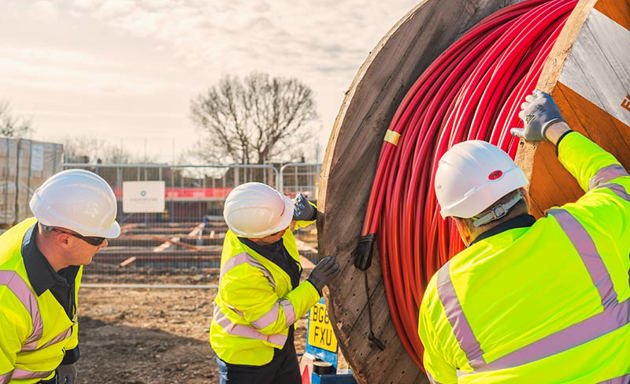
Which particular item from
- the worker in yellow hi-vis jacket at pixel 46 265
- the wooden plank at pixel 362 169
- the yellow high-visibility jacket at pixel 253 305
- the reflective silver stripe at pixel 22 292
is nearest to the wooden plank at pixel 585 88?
the wooden plank at pixel 362 169

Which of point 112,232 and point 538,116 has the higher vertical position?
point 538,116

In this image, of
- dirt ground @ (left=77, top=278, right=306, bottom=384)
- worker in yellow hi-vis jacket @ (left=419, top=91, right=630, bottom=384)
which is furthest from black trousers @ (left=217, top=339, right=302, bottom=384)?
dirt ground @ (left=77, top=278, right=306, bottom=384)

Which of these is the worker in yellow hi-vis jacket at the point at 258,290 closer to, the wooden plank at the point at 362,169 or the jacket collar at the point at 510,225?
the wooden plank at the point at 362,169

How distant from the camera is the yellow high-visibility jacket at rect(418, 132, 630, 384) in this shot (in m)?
1.83

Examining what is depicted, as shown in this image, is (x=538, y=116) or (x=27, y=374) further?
(x=27, y=374)

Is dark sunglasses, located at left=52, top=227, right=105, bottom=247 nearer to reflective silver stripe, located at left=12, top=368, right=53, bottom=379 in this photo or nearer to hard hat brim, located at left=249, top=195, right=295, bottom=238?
reflective silver stripe, located at left=12, top=368, right=53, bottom=379

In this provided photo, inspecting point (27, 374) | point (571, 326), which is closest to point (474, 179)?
point (571, 326)

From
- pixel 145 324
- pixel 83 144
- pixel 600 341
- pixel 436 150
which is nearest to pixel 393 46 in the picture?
pixel 436 150

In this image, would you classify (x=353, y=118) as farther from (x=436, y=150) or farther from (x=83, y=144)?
(x=83, y=144)

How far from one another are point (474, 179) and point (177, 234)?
14574mm

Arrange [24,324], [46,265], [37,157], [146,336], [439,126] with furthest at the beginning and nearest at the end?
[37,157] → [146,336] → [439,126] → [46,265] → [24,324]

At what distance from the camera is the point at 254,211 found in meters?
3.31

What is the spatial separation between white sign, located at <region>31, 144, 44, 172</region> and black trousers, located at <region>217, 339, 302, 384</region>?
6.03 meters

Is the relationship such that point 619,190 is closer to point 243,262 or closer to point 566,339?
point 566,339
